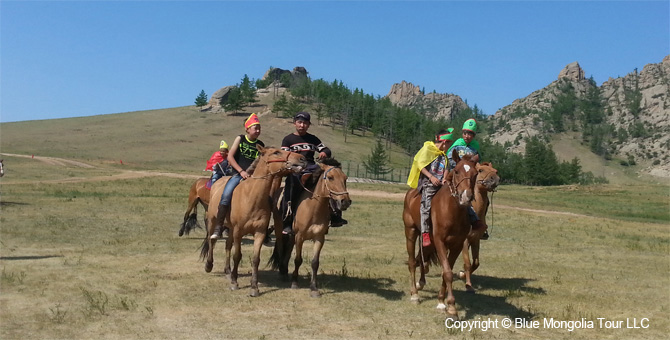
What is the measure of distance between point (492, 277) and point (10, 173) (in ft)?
153

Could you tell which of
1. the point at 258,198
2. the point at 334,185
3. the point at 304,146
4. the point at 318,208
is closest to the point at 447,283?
the point at 334,185

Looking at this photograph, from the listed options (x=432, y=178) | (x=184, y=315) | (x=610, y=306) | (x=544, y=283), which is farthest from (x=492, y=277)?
(x=184, y=315)

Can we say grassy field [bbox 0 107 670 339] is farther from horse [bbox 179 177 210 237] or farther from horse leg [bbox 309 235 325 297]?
horse [bbox 179 177 210 237]

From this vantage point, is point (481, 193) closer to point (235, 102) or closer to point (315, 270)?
point (315, 270)

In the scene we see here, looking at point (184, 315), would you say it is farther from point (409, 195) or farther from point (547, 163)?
point (547, 163)

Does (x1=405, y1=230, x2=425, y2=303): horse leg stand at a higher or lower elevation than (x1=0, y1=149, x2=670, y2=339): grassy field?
higher

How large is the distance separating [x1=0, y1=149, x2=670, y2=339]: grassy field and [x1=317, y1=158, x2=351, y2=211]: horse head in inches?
70.6

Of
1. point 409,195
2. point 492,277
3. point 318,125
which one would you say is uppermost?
point 318,125

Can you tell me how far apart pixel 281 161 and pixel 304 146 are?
1.04 m

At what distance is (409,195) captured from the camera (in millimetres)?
10336

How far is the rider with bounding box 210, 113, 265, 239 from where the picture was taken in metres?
10.5

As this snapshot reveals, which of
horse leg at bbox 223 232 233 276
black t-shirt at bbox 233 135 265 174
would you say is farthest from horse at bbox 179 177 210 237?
black t-shirt at bbox 233 135 265 174

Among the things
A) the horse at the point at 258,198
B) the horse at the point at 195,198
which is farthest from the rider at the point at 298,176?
the horse at the point at 195,198

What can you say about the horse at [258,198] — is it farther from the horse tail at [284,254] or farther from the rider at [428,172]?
the rider at [428,172]
